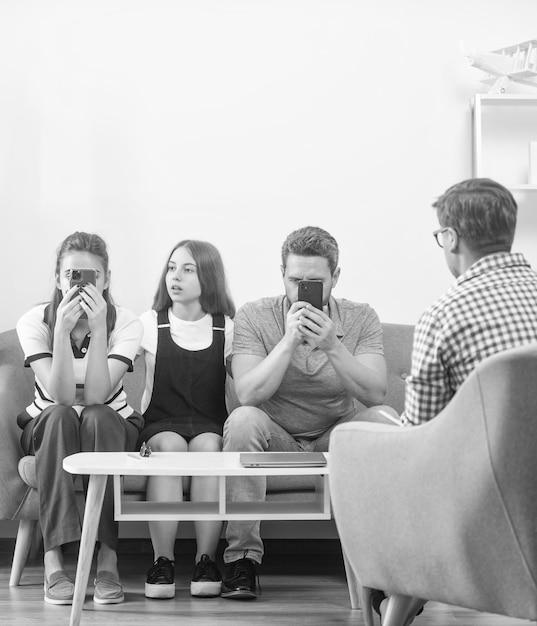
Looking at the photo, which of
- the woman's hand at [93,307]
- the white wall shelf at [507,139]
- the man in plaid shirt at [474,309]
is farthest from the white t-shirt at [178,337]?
the man in plaid shirt at [474,309]

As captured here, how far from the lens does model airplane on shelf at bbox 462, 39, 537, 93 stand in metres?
3.25

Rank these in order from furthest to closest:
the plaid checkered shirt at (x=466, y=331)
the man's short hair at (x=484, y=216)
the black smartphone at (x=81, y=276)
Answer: the black smartphone at (x=81, y=276), the man's short hair at (x=484, y=216), the plaid checkered shirt at (x=466, y=331)

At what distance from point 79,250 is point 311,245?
70 centimetres

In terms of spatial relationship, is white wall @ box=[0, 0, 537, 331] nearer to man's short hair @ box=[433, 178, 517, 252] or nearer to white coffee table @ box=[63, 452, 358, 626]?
white coffee table @ box=[63, 452, 358, 626]

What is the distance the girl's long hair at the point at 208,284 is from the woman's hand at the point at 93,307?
0.35 m

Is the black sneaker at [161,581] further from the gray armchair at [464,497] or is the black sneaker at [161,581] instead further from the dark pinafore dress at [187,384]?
the gray armchair at [464,497]

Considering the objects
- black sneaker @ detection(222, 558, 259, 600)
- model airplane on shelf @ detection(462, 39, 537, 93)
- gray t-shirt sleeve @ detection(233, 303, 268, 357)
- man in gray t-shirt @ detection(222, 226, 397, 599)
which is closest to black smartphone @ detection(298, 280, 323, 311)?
man in gray t-shirt @ detection(222, 226, 397, 599)

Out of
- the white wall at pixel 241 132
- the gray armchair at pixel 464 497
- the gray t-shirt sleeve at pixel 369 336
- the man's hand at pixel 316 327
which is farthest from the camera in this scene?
the white wall at pixel 241 132

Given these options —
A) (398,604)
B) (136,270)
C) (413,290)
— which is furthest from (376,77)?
(398,604)

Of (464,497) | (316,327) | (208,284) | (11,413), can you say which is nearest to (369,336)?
(316,327)

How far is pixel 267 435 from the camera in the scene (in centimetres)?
256

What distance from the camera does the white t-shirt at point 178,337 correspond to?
116 inches

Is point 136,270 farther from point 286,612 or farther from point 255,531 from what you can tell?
point 286,612

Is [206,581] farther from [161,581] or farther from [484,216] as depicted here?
[484,216]
